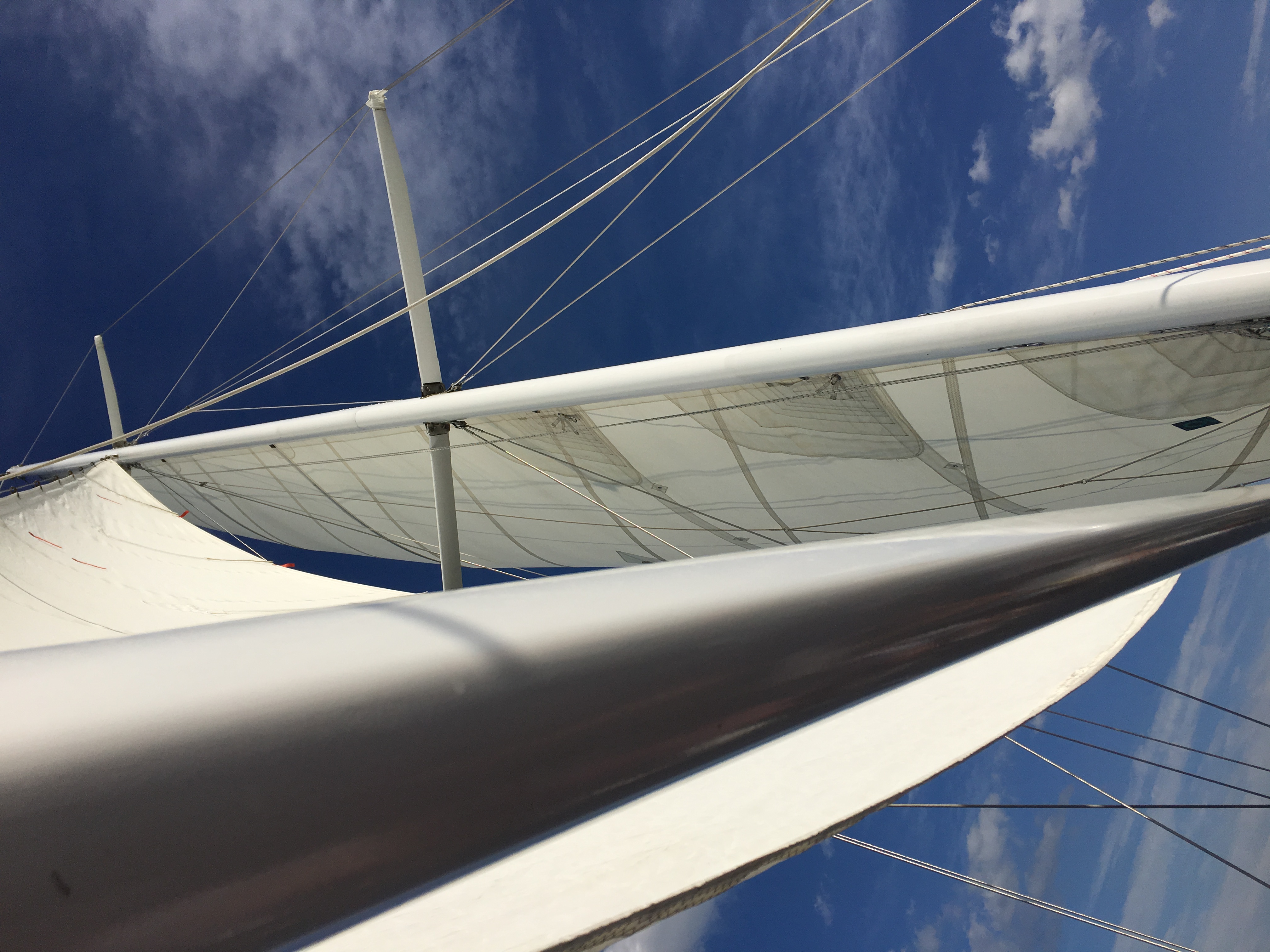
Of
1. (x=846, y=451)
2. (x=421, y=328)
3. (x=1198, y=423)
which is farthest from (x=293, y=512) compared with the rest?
(x=1198, y=423)

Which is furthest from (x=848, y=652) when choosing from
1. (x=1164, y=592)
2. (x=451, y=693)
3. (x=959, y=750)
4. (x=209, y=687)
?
(x=1164, y=592)

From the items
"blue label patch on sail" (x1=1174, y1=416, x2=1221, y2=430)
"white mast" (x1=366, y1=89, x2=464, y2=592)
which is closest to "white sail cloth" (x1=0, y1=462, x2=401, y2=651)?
"white mast" (x1=366, y1=89, x2=464, y2=592)

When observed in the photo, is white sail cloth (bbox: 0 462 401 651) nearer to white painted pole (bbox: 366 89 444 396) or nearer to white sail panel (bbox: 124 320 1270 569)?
white sail panel (bbox: 124 320 1270 569)

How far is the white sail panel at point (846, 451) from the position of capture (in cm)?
334

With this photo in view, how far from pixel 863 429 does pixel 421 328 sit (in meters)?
3.49

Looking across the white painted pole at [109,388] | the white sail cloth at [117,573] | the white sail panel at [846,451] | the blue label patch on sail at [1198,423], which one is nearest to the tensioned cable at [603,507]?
the white sail panel at [846,451]

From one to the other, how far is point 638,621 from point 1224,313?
2.79 m

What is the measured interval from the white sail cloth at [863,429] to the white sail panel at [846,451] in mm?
14

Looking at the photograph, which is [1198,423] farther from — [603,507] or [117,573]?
[117,573]

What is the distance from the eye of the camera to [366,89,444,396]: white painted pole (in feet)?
16.6

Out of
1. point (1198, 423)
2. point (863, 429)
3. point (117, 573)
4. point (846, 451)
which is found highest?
point (1198, 423)

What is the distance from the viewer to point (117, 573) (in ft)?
17.8

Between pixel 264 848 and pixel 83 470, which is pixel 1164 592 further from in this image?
pixel 83 470

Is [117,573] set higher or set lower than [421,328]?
lower
